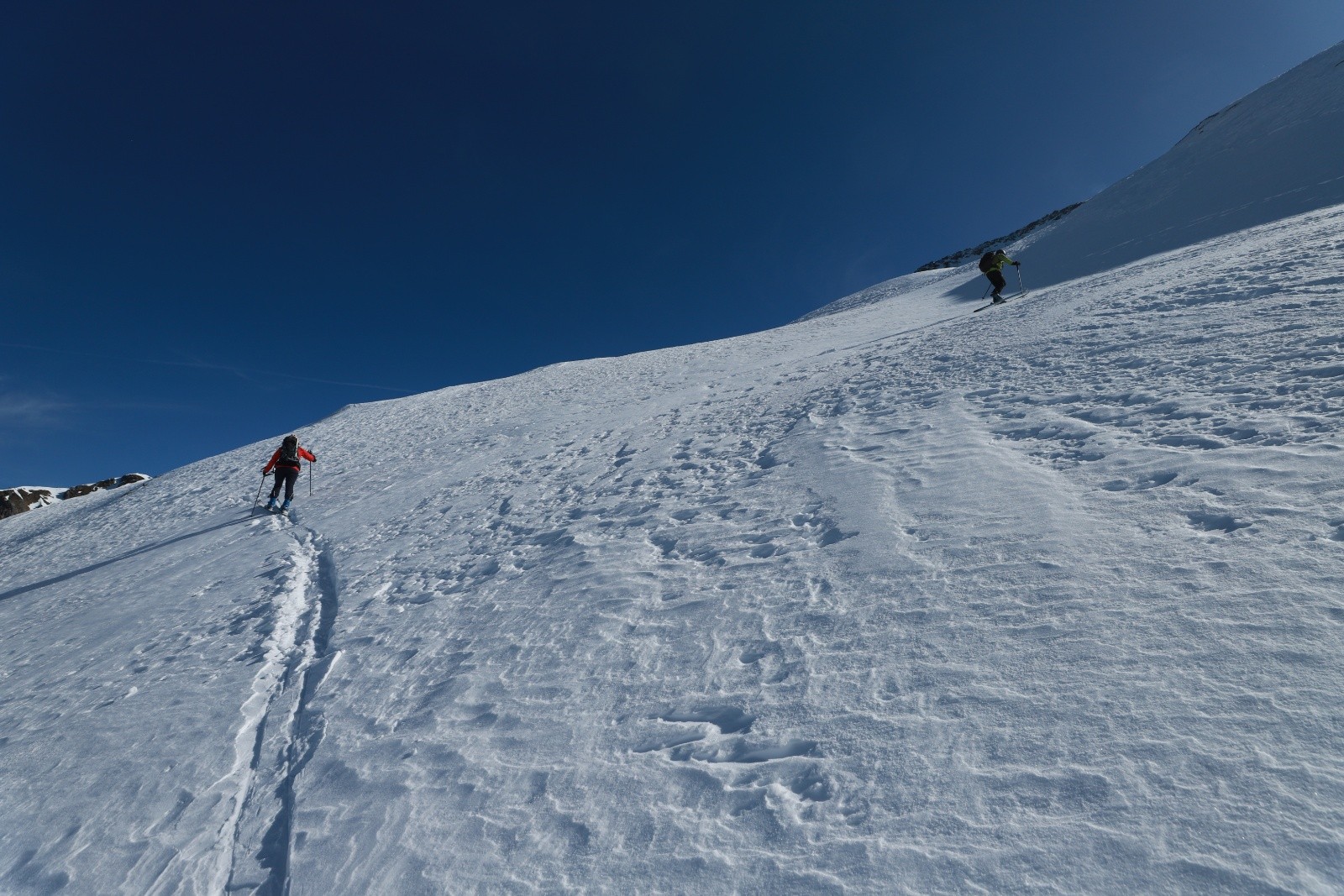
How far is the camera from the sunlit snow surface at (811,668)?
251 cm

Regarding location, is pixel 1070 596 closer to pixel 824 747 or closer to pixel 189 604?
pixel 824 747

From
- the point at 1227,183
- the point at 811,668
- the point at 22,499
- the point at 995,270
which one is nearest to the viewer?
the point at 811,668

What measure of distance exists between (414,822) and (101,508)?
20.7m

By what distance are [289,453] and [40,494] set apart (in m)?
51.7

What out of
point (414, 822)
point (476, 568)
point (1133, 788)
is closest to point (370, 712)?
point (414, 822)

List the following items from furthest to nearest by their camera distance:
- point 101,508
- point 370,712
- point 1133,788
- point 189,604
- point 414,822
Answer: point 101,508 < point 189,604 < point 370,712 < point 414,822 < point 1133,788

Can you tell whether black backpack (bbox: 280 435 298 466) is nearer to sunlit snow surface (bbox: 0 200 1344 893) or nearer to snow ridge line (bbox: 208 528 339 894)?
sunlit snow surface (bbox: 0 200 1344 893)

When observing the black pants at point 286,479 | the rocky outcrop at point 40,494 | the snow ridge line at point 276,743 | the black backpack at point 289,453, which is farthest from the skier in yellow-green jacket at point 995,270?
the rocky outcrop at point 40,494

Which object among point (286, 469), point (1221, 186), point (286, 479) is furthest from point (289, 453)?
point (1221, 186)

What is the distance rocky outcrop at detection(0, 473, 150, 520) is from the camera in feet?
126

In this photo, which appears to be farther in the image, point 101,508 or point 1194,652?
point 101,508

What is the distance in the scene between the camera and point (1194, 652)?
2887 millimetres

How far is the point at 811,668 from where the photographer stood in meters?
3.60

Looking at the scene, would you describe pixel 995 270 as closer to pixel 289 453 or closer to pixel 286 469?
pixel 289 453
